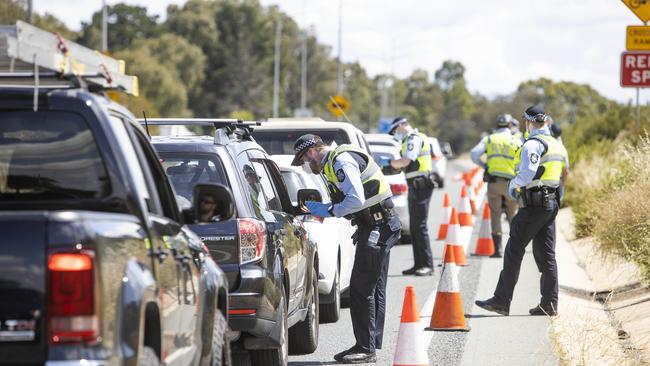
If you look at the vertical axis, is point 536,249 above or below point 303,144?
below

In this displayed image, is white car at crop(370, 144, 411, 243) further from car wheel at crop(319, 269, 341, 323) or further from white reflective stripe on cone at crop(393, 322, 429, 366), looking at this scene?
white reflective stripe on cone at crop(393, 322, 429, 366)

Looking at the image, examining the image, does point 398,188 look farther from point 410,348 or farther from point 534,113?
point 410,348

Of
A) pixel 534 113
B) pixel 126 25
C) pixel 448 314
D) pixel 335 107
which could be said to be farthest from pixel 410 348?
pixel 126 25

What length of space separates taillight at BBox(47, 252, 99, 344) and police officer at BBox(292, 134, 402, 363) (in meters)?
5.38

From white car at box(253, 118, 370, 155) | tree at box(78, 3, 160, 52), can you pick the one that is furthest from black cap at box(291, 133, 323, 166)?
tree at box(78, 3, 160, 52)

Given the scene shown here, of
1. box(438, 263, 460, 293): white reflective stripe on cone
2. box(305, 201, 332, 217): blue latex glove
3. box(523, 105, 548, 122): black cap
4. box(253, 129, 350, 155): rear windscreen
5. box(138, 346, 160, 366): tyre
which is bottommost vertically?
box(438, 263, 460, 293): white reflective stripe on cone

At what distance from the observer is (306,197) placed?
32.8 ft

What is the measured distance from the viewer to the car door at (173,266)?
559cm

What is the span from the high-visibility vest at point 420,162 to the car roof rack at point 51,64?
1105 cm

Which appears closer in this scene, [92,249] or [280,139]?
[92,249]

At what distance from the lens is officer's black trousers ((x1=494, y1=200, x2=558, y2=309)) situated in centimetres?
1245

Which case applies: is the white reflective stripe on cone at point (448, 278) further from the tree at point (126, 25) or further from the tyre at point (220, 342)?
the tree at point (126, 25)

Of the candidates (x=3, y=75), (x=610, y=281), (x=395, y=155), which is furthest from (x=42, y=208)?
(x=395, y=155)

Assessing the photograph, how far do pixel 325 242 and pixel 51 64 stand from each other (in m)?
6.82
